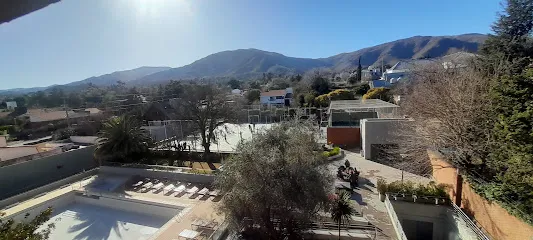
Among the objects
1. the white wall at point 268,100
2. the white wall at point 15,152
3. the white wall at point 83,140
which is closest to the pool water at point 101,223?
the white wall at point 15,152

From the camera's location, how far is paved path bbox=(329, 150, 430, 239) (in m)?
9.70

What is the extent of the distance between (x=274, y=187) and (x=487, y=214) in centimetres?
755

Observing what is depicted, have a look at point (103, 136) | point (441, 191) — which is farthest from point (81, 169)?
point (441, 191)

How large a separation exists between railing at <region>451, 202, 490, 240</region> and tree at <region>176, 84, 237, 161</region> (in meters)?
14.4

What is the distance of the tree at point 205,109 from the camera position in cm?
1916

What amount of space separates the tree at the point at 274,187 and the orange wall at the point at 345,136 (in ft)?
39.2

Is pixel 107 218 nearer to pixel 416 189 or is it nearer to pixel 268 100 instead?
pixel 416 189

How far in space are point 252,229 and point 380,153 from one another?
37.3 feet

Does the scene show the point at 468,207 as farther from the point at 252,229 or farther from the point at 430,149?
the point at 252,229

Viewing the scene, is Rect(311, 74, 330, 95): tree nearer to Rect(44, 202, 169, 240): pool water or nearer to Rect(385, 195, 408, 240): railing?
Rect(385, 195, 408, 240): railing

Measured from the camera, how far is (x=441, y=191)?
10.9 meters

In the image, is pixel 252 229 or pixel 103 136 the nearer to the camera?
pixel 252 229

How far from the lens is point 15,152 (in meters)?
18.5

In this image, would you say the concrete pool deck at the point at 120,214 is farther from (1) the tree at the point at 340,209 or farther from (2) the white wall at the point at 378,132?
(2) the white wall at the point at 378,132
